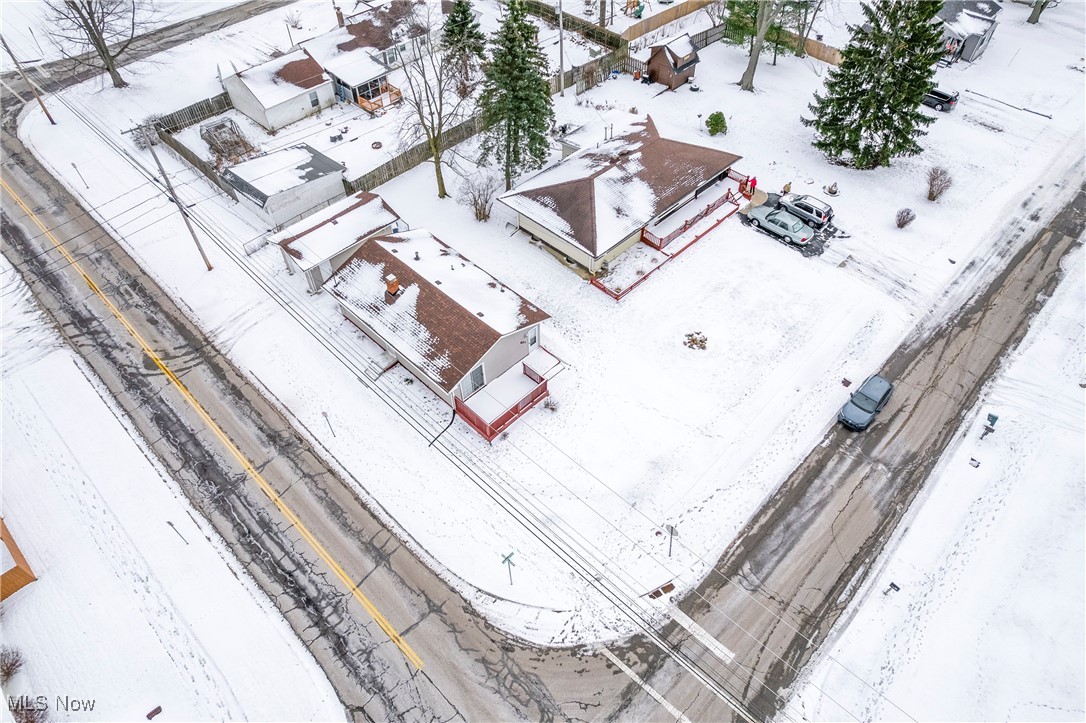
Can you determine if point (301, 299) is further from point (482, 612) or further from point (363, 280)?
point (482, 612)

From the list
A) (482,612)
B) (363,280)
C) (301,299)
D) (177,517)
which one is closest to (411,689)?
(482,612)

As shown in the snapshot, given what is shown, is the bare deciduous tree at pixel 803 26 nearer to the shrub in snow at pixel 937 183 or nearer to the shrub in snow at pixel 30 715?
the shrub in snow at pixel 937 183

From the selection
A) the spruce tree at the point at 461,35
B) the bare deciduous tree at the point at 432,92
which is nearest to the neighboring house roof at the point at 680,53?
the spruce tree at the point at 461,35

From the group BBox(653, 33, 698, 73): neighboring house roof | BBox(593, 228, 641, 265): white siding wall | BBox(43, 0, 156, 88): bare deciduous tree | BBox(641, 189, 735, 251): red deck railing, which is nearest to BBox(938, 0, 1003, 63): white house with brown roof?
BBox(653, 33, 698, 73): neighboring house roof

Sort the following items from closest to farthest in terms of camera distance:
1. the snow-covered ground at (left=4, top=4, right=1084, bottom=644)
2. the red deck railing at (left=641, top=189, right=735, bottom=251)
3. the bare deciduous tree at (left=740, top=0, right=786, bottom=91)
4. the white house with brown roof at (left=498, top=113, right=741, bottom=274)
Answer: the snow-covered ground at (left=4, top=4, right=1084, bottom=644)
the white house with brown roof at (left=498, top=113, right=741, bottom=274)
the red deck railing at (left=641, top=189, right=735, bottom=251)
the bare deciduous tree at (left=740, top=0, right=786, bottom=91)

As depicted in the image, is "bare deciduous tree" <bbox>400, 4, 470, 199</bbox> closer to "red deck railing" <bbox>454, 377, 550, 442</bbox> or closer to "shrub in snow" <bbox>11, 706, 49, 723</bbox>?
"red deck railing" <bbox>454, 377, 550, 442</bbox>

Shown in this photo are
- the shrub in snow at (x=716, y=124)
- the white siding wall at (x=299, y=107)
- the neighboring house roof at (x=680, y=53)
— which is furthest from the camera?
the neighboring house roof at (x=680, y=53)
